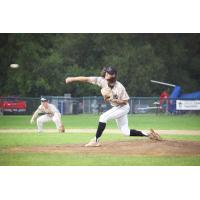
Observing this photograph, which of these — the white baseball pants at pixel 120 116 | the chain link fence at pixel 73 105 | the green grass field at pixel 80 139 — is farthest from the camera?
the chain link fence at pixel 73 105

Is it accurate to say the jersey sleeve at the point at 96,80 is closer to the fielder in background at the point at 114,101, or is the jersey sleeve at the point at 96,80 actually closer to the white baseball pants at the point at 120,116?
the fielder in background at the point at 114,101

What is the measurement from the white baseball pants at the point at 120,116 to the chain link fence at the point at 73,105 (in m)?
0.24

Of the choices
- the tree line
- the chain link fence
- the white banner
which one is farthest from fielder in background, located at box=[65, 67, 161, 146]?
the white banner

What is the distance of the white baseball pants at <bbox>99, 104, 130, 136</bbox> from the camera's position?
12266 mm

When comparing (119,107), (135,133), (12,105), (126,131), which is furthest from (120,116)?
(12,105)

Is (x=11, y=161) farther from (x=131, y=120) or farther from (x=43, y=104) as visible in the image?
(x=131, y=120)

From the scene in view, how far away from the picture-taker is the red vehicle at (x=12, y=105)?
12633mm

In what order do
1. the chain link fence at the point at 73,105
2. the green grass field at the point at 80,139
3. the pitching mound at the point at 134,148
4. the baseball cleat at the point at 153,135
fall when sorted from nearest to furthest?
the green grass field at the point at 80,139, the pitching mound at the point at 134,148, the baseball cleat at the point at 153,135, the chain link fence at the point at 73,105

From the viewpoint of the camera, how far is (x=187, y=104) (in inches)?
504

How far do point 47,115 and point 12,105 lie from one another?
2.14 ft

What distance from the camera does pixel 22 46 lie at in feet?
41.1

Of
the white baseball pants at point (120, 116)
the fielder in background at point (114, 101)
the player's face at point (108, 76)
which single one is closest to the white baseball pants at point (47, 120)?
the fielder in background at point (114, 101)
